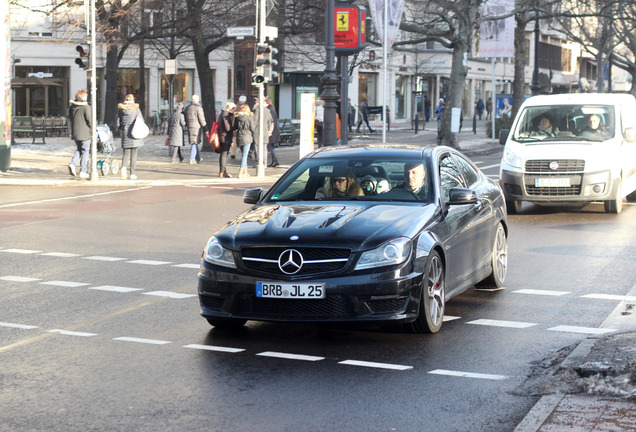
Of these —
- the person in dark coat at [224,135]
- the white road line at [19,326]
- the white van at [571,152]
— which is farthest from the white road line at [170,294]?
the person in dark coat at [224,135]

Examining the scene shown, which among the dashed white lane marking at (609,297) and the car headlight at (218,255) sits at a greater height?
the car headlight at (218,255)

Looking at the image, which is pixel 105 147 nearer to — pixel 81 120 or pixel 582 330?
pixel 81 120

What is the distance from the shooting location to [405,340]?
307 inches

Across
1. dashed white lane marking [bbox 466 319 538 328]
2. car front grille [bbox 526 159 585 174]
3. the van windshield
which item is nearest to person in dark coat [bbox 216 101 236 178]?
the van windshield

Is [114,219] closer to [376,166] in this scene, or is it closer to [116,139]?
[376,166]

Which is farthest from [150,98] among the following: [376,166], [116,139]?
[376,166]

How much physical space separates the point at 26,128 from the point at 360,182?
1314 inches

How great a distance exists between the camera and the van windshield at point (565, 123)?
17.5 metres

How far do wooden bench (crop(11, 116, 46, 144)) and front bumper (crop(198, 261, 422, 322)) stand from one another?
107 ft

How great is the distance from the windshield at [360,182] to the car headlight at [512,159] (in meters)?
8.25

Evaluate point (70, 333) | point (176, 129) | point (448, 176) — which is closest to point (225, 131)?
point (176, 129)

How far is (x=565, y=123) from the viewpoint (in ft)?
57.9

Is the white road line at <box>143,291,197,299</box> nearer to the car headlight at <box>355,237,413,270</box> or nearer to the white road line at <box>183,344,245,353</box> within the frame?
the white road line at <box>183,344,245,353</box>

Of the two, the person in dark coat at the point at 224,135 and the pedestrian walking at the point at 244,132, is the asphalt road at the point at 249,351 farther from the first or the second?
the person in dark coat at the point at 224,135
